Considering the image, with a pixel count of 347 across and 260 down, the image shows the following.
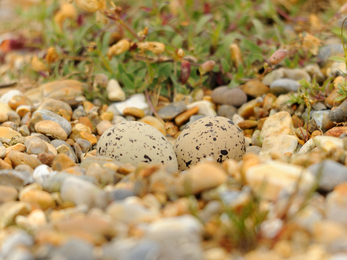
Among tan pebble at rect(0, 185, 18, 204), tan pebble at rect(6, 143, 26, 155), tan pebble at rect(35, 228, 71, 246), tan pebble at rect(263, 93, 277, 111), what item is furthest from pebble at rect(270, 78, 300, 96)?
tan pebble at rect(35, 228, 71, 246)

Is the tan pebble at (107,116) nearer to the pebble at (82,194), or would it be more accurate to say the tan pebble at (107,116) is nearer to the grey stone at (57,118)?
the grey stone at (57,118)

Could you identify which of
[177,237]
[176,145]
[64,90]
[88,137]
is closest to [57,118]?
[88,137]

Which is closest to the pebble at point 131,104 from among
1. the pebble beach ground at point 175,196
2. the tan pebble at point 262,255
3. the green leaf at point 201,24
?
the pebble beach ground at point 175,196

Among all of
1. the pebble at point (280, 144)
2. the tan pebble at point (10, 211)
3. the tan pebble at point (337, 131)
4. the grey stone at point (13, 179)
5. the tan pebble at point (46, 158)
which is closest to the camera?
the tan pebble at point (10, 211)

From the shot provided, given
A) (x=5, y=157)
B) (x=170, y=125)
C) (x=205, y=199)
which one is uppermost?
(x=205, y=199)

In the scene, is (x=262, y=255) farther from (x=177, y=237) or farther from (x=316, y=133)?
(x=316, y=133)

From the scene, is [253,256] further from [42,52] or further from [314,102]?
[42,52]

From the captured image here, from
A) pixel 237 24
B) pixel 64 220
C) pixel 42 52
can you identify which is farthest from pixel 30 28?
pixel 64 220

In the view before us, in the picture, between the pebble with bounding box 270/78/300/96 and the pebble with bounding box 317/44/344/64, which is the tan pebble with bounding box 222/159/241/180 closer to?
the pebble with bounding box 270/78/300/96
